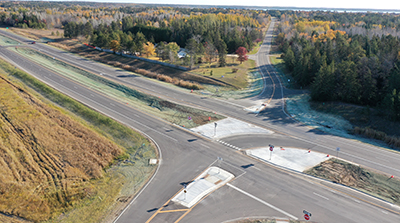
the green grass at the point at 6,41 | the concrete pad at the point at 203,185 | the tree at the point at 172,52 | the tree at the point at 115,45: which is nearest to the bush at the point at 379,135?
the concrete pad at the point at 203,185

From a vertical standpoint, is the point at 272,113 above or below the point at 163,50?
below

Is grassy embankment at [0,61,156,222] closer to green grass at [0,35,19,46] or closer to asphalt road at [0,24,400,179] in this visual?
asphalt road at [0,24,400,179]

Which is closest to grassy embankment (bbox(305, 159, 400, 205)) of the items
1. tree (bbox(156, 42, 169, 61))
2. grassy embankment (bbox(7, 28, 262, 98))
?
grassy embankment (bbox(7, 28, 262, 98))

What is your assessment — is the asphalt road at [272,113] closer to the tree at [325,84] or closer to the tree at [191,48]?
the tree at [325,84]

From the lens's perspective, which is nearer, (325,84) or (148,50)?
(325,84)

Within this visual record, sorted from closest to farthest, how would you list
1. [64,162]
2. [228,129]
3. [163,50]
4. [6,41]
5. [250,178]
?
1. [250,178]
2. [64,162]
3. [228,129]
4. [163,50]
5. [6,41]

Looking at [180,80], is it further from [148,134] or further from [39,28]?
[39,28]

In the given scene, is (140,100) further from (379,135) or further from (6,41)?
(6,41)

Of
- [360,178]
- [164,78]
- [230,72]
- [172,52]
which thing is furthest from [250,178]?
[172,52]
